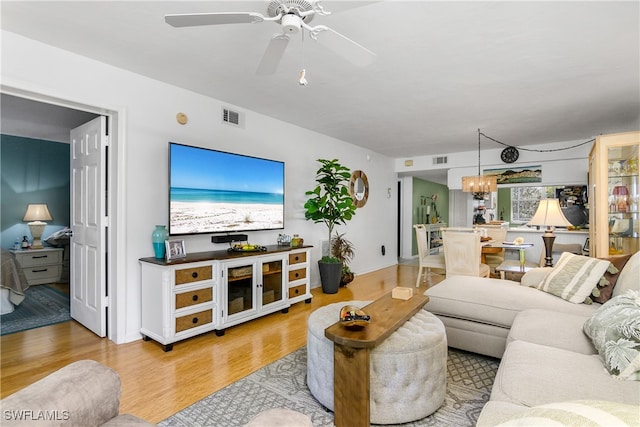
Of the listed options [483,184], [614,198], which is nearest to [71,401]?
[614,198]

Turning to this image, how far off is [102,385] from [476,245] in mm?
4077

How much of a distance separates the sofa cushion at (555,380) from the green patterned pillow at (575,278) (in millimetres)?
1024

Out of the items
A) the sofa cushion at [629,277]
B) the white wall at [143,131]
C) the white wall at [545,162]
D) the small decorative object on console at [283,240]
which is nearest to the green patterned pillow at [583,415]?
the sofa cushion at [629,277]

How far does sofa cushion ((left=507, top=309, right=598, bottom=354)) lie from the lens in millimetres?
1711

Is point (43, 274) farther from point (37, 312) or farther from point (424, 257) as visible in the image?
point (424, 257)

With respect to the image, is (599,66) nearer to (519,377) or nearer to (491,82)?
(491,82)

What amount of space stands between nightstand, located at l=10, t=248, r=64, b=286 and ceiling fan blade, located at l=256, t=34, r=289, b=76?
496cm

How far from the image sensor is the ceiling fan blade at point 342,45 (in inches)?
68.5

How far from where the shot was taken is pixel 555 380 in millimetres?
1307

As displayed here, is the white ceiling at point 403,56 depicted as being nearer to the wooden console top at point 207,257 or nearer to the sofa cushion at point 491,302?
the wooden console top at point 207,257

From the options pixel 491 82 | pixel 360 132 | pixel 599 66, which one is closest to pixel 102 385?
pixel 491 82

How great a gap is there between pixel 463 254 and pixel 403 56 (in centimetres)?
273

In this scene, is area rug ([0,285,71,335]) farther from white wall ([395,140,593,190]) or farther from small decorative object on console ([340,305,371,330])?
white wall ([395,140,593,190])

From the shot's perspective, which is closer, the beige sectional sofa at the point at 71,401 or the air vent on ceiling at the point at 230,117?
the beige sectional sofa at the point at 71,401
